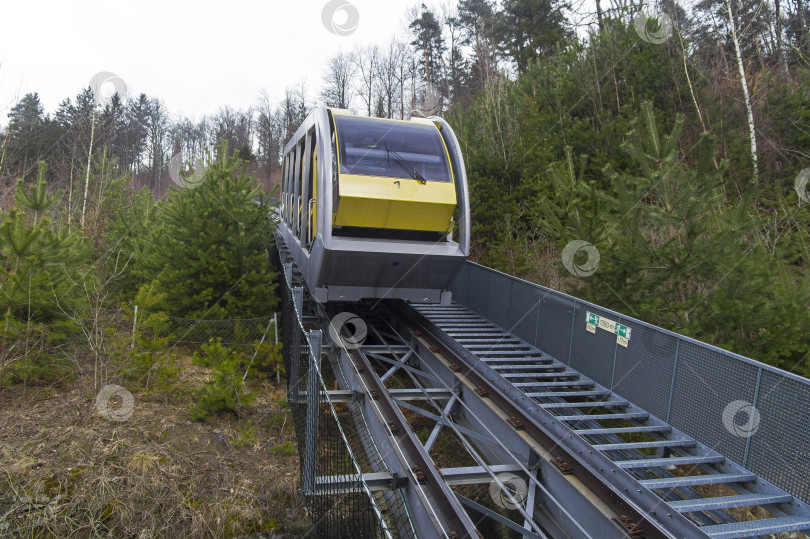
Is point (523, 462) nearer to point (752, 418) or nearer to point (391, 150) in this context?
point (752, 418)

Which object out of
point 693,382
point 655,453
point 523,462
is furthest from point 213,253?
point 693,382

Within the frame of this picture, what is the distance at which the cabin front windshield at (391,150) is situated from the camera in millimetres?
8125

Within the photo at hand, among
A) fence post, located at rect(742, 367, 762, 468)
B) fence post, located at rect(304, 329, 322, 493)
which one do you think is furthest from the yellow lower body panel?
fence post, located at rect(742, 367, 762, 468)

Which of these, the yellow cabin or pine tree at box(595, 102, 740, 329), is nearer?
pine tree at box(595, 102, 740, 329)

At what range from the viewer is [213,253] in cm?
1079

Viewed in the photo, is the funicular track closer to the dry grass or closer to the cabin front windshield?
the dry grass

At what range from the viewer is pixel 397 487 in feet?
16.0

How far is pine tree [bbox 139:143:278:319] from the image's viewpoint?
10.6 meters

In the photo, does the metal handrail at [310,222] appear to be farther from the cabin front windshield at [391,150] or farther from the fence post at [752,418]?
the fence post at [752,418]

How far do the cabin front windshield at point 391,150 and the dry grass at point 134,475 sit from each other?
159 inches

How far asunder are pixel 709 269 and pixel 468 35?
35898mm

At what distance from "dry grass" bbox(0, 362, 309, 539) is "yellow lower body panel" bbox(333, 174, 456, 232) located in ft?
10.6

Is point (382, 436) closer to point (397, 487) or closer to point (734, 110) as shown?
point (397, 487)

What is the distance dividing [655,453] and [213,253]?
8379 mm
